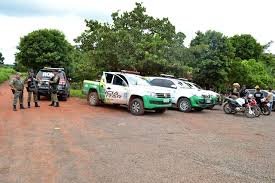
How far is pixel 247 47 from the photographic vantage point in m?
50.2

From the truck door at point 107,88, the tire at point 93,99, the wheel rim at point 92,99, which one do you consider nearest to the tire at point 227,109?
the truck door at point 107,88

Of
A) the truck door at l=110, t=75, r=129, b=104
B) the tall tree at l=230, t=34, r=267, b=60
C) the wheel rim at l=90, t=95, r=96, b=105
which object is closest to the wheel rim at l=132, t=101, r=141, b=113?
the truck door at l=110, t=75, r=129, b=104

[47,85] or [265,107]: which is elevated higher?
[47,85]

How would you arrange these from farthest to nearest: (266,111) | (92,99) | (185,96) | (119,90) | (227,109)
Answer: (266,111) < (227,109) < (92,99) < (185,96) < (119,90)

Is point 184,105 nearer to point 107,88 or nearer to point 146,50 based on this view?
point 107,88

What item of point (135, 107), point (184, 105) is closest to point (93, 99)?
point (135, 107)

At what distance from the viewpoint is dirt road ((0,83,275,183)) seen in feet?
21.4

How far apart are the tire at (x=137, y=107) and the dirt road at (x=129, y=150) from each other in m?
1.55

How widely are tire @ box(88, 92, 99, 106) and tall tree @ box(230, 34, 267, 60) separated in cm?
3546

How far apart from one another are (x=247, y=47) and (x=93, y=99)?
36843mm

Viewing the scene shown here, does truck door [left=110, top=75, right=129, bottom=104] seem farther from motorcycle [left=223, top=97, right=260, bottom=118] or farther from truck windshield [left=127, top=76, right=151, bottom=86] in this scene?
motorcycle [left=223, top=97, right=260, bottom=118]

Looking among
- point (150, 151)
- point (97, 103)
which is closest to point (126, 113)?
point (97, 103)

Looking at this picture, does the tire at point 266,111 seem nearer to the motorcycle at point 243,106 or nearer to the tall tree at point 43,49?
the motorcycle at point 243,106

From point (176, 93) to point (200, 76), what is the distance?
550 inches
